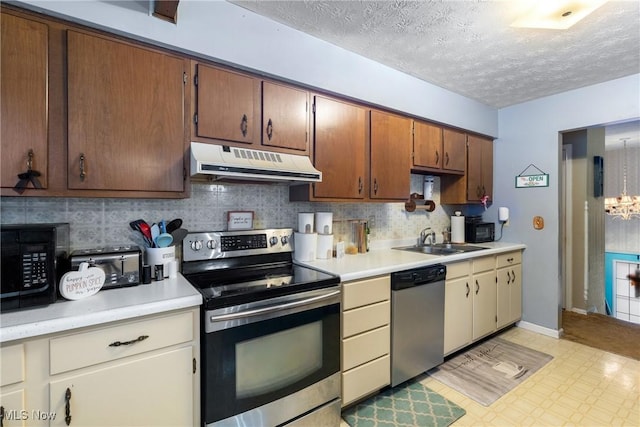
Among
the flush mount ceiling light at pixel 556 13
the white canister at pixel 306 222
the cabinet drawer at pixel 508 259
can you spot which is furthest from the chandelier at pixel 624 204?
the white canister at pixel 306 222

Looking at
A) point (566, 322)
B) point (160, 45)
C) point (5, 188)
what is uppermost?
point (160, 45)

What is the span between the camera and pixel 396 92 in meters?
2.45

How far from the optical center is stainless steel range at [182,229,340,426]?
138 centimetres

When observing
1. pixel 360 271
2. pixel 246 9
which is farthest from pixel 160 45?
pixel 360 271

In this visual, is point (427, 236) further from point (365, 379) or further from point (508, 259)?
point (365, 379)

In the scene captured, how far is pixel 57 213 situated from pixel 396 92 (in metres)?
2.40

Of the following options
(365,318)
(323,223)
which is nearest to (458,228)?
(323,223)

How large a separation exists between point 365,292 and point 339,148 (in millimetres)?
1024

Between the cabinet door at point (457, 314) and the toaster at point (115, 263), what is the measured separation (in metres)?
2.14

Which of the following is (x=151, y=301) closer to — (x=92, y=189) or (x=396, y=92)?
(x=92, y=189)

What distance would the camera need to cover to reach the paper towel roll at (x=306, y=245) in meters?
2.15

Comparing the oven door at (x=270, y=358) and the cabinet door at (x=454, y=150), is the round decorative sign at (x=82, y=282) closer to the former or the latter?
the oven door at (x=270, y=358)

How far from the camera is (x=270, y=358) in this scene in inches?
60.2

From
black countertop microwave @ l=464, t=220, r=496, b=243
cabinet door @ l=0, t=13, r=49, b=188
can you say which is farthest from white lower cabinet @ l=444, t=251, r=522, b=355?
cabinet door @ l=0, t=13, r=49, b=188
